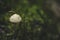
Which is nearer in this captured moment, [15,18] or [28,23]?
[15,18]

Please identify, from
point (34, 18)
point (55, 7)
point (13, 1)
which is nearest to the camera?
point (55, 7)

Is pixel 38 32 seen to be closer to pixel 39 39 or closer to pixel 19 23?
pixel 39 39

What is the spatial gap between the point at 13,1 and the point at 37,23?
1.59 feet

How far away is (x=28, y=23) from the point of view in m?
3.05

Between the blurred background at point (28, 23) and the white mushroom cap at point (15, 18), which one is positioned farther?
the white mushroom cap at point (15, 18)

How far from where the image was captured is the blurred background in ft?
9.07

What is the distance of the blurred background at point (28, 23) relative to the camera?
277 cm

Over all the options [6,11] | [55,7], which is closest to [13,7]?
[6,11]

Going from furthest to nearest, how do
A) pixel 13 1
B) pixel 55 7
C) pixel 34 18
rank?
pixel 34 18 < pixel 13 1 < pixel 55 7

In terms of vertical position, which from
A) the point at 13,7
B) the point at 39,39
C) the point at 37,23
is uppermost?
the point at 13,7

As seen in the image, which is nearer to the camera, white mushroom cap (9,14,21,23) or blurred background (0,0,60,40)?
blurred background (0,0,60,40)

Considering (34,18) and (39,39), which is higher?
(34,18)

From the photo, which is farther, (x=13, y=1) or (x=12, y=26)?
(x=12, y=26)

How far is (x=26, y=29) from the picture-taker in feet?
10.1
